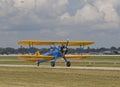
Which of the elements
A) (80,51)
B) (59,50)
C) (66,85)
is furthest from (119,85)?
(80,51)

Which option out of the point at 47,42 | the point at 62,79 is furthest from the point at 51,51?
the point at 62,79

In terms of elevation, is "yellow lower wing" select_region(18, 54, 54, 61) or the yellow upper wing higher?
the yellow upper wing

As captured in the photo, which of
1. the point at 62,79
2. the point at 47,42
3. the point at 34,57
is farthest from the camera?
the point at 47,42

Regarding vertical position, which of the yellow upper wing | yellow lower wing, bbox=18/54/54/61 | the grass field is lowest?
the grass field

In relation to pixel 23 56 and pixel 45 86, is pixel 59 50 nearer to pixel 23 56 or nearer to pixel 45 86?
pixel 23 56

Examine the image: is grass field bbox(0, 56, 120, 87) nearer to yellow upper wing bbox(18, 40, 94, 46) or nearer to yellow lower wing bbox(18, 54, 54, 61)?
yellow lower wing bbox(18, 54, 54, 61)

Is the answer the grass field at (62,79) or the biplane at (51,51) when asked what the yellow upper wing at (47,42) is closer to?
the biplane at (51,51)

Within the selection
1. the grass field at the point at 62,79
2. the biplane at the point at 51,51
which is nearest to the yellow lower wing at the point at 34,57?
the biplane at the point at 51,51

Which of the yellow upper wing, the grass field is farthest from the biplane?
the grass field

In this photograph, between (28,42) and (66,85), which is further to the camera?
(28,42)

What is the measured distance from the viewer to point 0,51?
192 meters

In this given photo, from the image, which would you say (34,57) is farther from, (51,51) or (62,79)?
(62,79)

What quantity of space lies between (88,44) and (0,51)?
138 m

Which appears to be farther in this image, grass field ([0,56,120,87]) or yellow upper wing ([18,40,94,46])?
yellow upper wing ([18,40,94,46])
